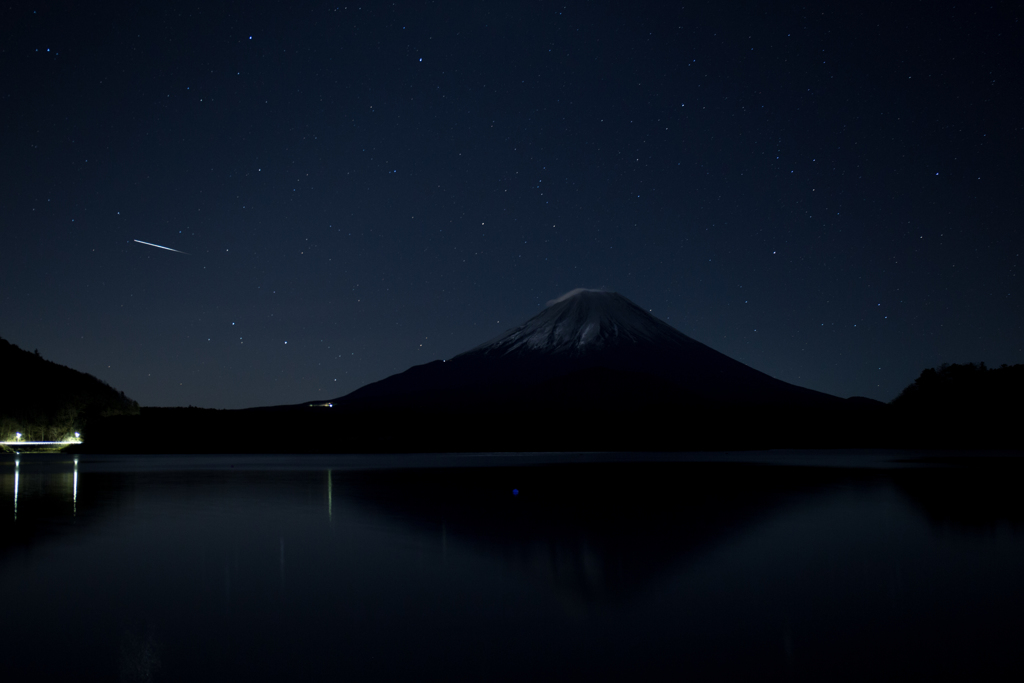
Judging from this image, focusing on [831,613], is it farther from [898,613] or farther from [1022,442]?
[1022,442]

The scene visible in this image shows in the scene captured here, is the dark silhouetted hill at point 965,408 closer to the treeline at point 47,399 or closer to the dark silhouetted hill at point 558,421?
the dark silhouetted hill at point 558,421

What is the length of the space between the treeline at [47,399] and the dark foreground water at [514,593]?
12185 centimetres

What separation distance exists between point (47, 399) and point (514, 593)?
506ft

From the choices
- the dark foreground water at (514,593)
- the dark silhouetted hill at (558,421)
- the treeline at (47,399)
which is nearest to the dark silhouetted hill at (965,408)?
the dark silhouetted hill at (558,421)

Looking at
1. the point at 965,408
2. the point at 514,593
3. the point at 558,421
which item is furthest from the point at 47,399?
the point at 514,593

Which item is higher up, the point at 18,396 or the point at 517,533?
the point at 18,396

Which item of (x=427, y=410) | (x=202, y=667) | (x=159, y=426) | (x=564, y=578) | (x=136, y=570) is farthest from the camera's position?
(x=427, y=410)

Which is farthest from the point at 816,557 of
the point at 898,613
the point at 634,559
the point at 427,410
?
the point at 427,410

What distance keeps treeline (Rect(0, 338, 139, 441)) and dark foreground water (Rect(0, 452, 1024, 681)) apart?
121851 millimetres

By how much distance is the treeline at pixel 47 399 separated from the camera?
123688mm

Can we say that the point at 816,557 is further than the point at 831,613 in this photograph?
Yes

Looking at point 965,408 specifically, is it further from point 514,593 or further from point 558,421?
point 514,593

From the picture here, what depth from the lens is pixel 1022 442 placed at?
291 ft

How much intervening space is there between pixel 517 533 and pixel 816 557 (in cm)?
535
